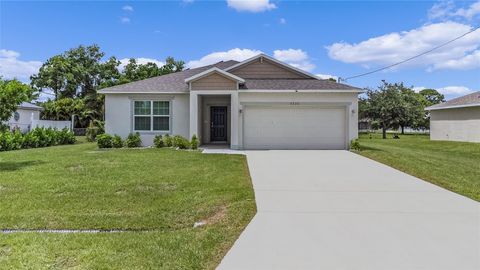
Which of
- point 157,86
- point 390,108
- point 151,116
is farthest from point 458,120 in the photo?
point 151,116

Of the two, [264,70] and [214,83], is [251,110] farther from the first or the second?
[264,70]

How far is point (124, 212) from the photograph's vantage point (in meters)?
6.06

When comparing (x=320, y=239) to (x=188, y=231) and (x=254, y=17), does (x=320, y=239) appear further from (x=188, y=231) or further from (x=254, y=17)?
(x=254, y=17)

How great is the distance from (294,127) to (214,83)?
14.5ft

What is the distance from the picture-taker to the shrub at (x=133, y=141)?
1757 centimetres

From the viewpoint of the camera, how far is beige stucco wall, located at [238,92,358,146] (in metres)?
17.0

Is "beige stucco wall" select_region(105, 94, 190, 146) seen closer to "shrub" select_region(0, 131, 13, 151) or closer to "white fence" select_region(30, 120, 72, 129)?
"shrub" select_region(0, 131, 13, 151)

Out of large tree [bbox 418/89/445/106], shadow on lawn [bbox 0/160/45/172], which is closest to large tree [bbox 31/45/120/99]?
shadow on lawn [bbox 0/160/45/172]

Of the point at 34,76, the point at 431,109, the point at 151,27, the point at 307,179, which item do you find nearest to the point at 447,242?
the point at 307,179

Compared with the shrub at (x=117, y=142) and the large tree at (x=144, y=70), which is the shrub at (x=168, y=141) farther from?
the large tree at (x=144, y=70)

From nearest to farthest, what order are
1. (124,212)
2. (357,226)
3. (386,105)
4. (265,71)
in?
(357,226) → (124,212) → (265,71) → (386,105)

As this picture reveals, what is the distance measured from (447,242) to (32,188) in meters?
7.91

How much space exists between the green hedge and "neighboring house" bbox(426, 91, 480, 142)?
26.4 meters

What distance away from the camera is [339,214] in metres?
5.98
